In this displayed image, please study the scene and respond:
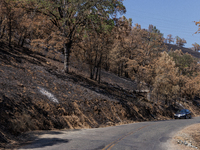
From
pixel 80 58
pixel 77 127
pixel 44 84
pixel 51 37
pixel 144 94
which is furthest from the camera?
pixel 144 94

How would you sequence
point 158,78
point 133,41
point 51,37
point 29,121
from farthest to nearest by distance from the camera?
point 133,41 → point 158,78 → point 51,37 → point 29,121

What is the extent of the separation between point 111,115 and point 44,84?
7756 mm

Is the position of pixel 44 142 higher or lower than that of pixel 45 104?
lower

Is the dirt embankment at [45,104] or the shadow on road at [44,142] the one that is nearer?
the shadow on road at [44,142]

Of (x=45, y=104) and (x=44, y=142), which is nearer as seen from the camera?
(x=44, y=142)

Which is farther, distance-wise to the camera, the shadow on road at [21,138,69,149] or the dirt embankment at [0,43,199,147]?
the dirt embankment at [0,43,199,147]

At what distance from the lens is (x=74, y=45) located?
25.4 metres

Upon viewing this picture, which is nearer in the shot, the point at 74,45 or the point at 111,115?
the point at 111,115

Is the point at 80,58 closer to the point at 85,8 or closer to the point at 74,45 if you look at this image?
the point at 74,45

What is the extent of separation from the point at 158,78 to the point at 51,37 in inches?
802

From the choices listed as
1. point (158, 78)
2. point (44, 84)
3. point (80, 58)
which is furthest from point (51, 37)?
point (158, 78)

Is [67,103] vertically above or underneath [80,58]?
underneath

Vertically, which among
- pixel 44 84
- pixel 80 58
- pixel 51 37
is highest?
pixel 51 37

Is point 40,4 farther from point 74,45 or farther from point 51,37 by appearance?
point 74,45
